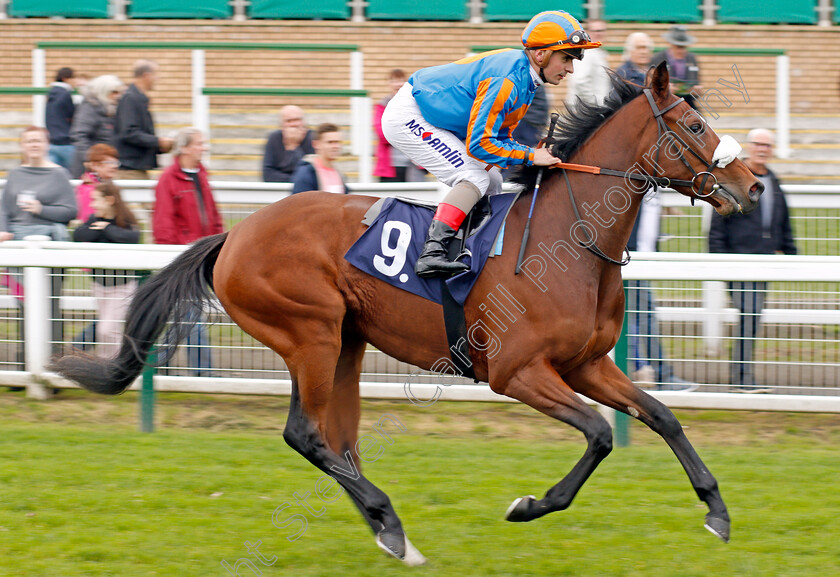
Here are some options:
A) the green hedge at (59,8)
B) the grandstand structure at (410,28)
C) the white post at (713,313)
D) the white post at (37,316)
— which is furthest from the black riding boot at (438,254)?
the green hedge at (59,8)

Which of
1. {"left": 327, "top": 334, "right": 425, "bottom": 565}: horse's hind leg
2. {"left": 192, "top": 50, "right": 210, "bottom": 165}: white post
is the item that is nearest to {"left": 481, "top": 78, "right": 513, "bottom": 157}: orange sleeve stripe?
{"left": 327, "top": 334, "right": 425, "bottom": 565}: horse's hind leg

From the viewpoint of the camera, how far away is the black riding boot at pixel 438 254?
4.06 meters

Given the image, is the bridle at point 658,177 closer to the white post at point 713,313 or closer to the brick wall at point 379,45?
the white post at point 713,313

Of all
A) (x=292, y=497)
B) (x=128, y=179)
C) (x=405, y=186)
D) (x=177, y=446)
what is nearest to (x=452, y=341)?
(x=292, y=497)

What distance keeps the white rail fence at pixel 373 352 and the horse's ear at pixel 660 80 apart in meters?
1.69

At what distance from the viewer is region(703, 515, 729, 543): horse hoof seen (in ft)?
12.6

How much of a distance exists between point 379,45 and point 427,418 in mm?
7730

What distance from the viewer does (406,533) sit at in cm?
431

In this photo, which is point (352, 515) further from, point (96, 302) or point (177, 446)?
point (96, 302)

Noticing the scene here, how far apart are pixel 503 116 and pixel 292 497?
6.47ft

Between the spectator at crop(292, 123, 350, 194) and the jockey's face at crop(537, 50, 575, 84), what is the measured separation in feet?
8.04

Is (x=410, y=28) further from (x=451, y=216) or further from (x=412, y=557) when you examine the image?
(x=412, y=557)

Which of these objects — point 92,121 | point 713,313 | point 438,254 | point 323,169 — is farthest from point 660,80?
point 92,121

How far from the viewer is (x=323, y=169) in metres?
6.38
